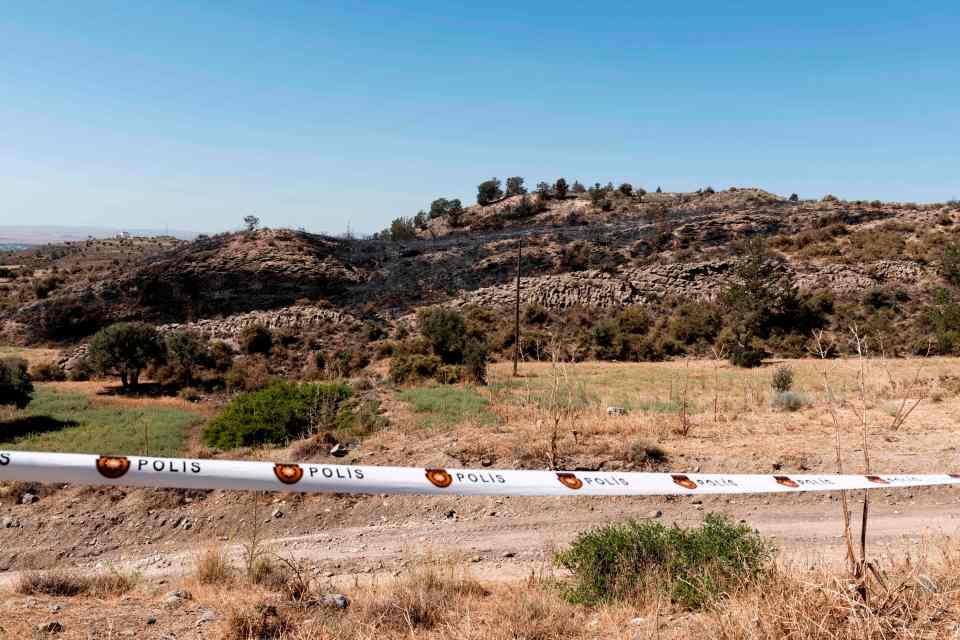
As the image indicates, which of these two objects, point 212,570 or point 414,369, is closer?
point 212,570

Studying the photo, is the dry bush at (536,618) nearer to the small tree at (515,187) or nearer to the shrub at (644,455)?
the shrub at (644,455)

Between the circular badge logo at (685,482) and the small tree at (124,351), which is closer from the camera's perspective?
the circular badge logo at (685,482)

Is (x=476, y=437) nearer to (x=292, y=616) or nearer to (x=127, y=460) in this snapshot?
(x=292, y=616)

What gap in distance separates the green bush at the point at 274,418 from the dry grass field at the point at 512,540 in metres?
1.19

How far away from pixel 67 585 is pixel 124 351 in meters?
24.4

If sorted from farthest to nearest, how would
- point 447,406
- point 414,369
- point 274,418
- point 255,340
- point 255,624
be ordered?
point 255,340, point 414,369, point 447,406, point 274,418, point 255,624

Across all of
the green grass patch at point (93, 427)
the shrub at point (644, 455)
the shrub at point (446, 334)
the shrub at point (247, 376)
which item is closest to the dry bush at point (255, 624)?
the shrub at point (644, 455)

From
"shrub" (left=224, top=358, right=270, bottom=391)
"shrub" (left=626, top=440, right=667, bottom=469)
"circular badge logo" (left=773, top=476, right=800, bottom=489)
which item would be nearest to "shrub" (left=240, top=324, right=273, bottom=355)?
"shrub" (left=224, top=358, right=270, bottom=391)

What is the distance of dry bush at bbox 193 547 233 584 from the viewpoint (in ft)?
19.3

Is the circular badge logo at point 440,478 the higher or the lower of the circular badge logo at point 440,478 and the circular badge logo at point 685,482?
the higher

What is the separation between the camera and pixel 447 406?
636 inches

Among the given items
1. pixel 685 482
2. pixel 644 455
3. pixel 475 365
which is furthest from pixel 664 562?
pixel 475 365

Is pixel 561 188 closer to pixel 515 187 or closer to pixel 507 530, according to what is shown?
pixel 515 187

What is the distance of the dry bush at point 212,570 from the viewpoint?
19.3 feet
